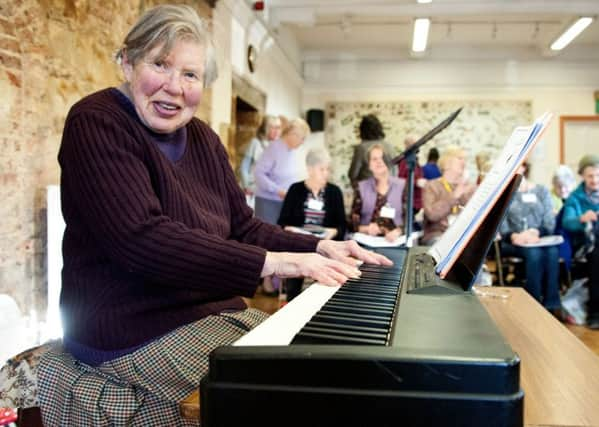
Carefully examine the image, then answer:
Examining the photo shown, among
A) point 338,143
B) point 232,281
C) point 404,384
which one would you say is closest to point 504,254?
point 232,281

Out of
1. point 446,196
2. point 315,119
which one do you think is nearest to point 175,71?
point 446,196

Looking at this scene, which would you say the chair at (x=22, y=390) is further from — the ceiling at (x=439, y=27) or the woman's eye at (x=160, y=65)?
the ceiling at (x=439, y=27)

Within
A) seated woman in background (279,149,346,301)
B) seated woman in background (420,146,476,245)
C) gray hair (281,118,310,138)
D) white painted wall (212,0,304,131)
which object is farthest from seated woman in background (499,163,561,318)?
white painted wall (212,0,304,131)

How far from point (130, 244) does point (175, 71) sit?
411 mm

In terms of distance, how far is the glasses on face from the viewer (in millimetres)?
1270

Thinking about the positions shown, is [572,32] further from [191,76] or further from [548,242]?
[191,76]

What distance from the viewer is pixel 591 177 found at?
4.63m

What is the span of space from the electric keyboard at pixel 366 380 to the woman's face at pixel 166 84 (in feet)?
2.17

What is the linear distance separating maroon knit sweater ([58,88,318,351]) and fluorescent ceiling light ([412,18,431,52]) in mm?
6378

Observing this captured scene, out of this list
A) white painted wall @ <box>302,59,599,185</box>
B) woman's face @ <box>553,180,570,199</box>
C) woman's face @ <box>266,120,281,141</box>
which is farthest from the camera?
white painted wall @ <box>302,59,599,185</box>

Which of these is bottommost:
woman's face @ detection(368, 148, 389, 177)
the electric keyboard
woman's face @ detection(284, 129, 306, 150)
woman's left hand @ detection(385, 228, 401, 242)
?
woman's left hand @ detection(385, 228, 401, 242)

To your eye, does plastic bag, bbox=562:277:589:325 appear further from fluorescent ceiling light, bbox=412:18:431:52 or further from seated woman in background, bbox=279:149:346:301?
fluorescent ceiling light, bbox=412:18:431:52

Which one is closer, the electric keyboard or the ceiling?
the electric keyboard

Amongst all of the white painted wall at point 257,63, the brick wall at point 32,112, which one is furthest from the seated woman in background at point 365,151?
the brick wall at point 32,112
